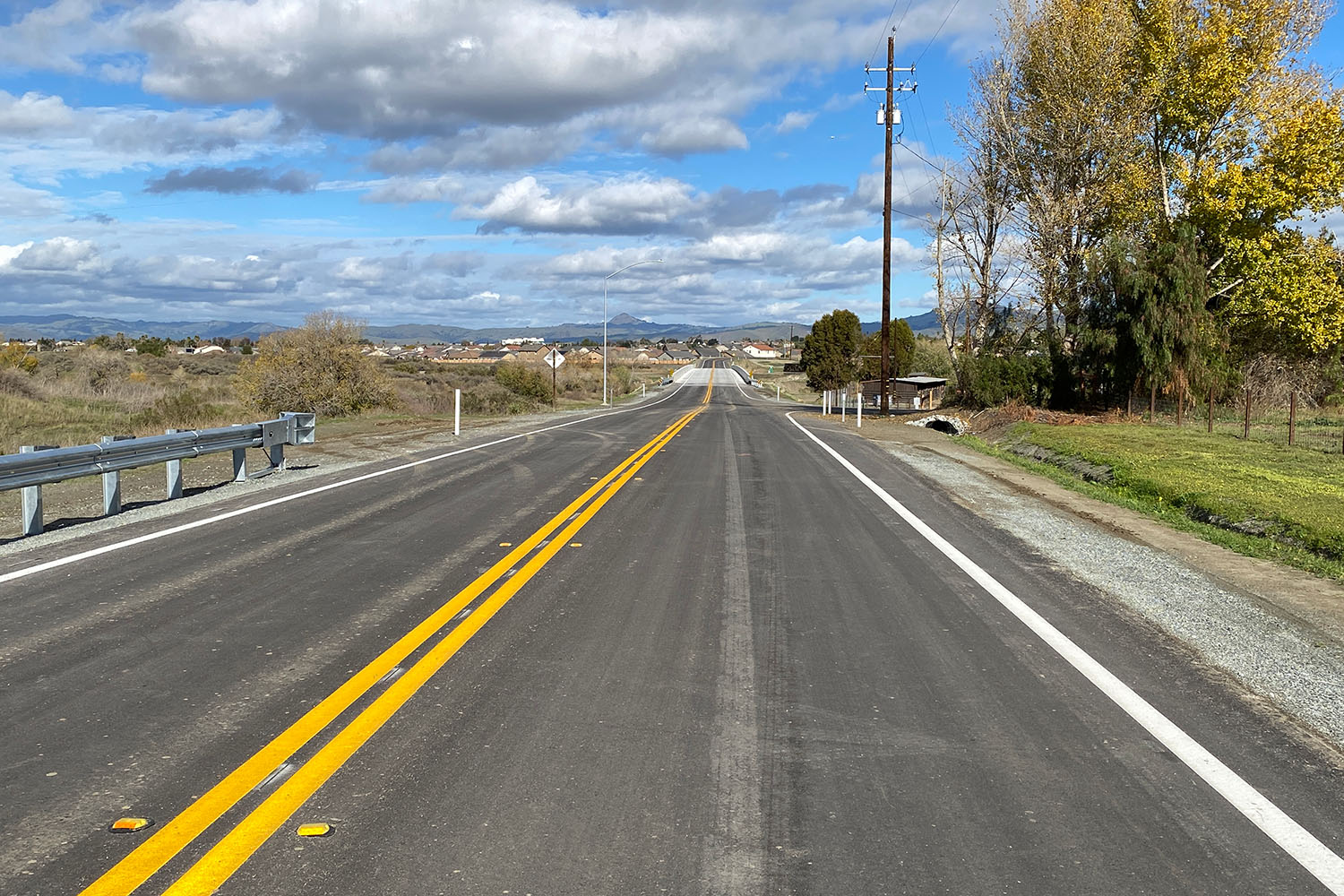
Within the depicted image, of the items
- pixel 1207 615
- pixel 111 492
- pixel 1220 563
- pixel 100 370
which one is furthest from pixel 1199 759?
pixel 100 370

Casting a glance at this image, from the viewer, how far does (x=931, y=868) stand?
3650 millimetres

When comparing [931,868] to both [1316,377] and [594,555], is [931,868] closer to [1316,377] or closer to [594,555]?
[594,555]

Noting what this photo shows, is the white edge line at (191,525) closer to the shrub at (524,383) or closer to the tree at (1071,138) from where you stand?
the tree at (1071,138)

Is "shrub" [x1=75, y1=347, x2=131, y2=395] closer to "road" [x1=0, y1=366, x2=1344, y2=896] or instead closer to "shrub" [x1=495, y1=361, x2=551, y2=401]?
"shrub" [x1=495, y1=361, x2=551, y2=401]

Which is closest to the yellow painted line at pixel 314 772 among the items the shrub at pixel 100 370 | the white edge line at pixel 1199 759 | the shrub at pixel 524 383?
the white edge line at pixel 1199 759

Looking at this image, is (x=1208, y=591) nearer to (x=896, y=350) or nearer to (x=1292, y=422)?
(x=1292, y=422)

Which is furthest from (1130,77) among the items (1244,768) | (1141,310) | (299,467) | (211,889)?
(211,889)

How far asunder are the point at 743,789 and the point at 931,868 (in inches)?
34.1

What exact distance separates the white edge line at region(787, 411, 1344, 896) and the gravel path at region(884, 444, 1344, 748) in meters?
0.76

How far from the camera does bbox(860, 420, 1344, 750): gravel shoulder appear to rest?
596 centimetres

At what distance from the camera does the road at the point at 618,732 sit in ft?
12.0

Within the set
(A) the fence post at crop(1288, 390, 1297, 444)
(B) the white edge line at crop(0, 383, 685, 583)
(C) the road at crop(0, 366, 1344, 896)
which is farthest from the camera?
(A) the fence post at crop(1288, 390, 1297, 444)

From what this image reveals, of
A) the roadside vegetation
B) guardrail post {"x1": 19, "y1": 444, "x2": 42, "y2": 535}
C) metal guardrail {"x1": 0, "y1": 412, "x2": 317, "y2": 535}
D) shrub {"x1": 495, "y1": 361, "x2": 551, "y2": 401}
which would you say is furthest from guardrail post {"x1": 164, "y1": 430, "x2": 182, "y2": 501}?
shrub {"x1": 495, "y1": 361, "x2": 551, "y2": 401}

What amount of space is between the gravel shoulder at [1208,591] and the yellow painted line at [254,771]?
4797 mm
